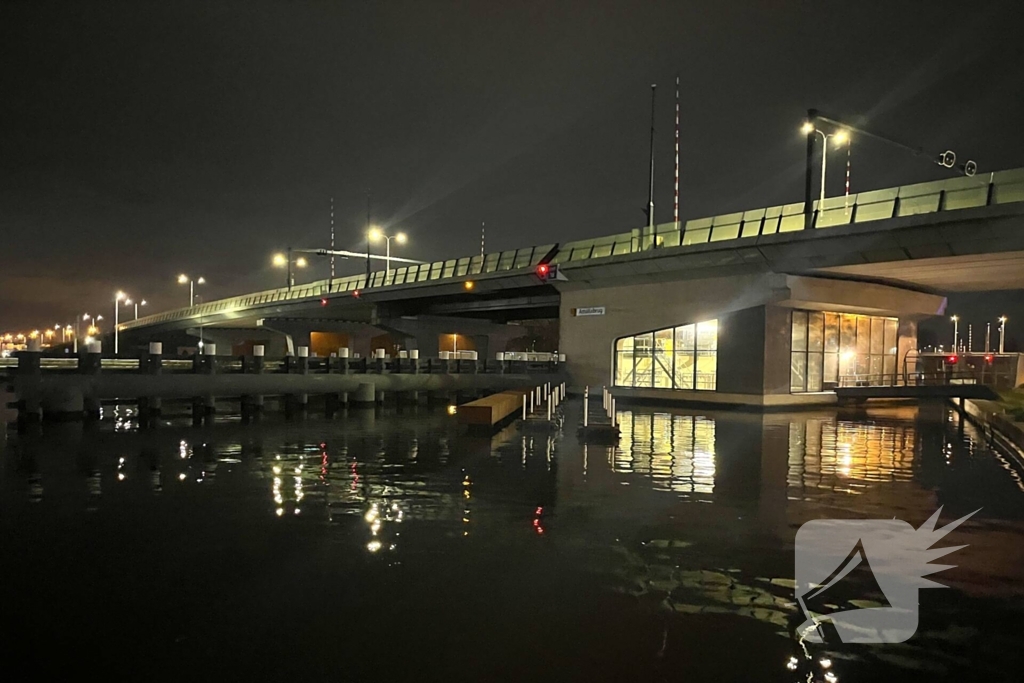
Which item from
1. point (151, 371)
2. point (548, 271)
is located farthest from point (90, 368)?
point (548, 271)

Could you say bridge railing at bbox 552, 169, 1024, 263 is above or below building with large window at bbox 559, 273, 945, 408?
above

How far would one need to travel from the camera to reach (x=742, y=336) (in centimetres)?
3170

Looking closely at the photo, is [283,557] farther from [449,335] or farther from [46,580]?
[449,335]

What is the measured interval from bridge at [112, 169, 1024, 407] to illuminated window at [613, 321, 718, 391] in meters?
0.07

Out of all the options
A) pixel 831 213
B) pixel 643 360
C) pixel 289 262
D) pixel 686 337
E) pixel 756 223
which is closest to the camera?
pixel 831 213

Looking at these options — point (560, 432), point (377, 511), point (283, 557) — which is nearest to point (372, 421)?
point (560, 432)

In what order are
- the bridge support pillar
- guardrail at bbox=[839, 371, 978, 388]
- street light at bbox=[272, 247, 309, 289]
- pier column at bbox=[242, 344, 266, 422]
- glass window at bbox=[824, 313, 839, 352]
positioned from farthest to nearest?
street light at bbox=[272, 247, 309, 289] < glass window at bbox=[824, 313, 839, 352] < guardrail at bbox=[839, 371, 978, 388] < the bridge support pillar < pier column at bbox=[242, 344, 266, 422]

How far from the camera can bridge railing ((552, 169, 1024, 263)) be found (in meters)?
23.1

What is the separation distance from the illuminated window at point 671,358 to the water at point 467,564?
58.5 feet

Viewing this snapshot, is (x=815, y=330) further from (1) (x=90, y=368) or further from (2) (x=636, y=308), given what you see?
(1) (x=90, y=368)

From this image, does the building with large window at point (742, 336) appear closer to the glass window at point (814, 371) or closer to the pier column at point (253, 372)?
the glass window at point (814, 371)

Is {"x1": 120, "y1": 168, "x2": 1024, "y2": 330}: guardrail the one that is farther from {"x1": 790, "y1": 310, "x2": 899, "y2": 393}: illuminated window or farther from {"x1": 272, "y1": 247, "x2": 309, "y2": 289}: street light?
{"x1": 272, "y1": 247, "x2": 309, "y2": 289}: street light

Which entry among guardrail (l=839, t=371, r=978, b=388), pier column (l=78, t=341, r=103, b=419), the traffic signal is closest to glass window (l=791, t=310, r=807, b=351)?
guardrail (l=839, t=371, r=978, b=388)

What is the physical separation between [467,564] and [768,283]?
83.3 feet
